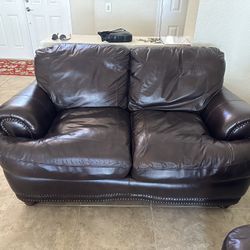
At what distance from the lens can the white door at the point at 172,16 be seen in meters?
3.51

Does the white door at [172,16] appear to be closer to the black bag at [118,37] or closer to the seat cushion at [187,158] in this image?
the black bag at [118,37]

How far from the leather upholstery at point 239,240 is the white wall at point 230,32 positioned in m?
1.77

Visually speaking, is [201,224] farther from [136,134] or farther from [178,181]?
[136,134]

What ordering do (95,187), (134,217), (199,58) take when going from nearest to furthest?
1. (95,187)
2. (134,217)
3. (199,58)

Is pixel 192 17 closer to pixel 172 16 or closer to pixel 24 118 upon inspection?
pixel 172 16

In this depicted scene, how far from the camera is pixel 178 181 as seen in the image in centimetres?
133

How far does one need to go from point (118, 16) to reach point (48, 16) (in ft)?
4.49

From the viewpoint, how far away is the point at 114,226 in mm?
1448

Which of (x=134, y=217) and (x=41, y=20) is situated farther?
(x=41, y=20)

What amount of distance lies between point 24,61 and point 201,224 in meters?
4.15

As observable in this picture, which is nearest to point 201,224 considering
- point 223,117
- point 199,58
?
point 223,117

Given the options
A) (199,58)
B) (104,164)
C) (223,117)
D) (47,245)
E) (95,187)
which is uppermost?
(199,58)

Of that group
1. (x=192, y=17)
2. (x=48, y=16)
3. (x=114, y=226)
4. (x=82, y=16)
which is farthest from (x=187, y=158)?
(x=48, y=16)

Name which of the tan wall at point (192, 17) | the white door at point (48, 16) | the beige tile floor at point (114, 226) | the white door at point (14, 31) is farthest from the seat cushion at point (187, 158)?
the white door at point (14, 31)
